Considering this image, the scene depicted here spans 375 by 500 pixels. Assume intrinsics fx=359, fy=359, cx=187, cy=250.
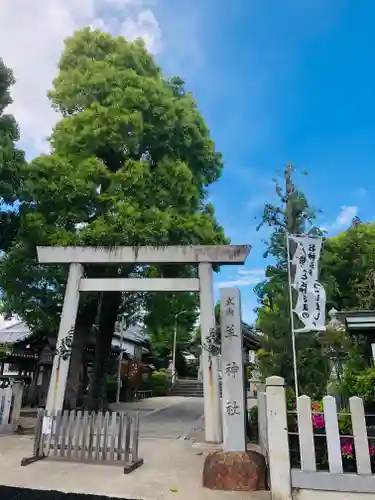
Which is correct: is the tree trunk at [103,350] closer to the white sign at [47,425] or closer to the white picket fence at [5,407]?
the white picket fence at [5,407]

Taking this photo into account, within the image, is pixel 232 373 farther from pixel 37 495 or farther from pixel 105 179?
pixel 105 179

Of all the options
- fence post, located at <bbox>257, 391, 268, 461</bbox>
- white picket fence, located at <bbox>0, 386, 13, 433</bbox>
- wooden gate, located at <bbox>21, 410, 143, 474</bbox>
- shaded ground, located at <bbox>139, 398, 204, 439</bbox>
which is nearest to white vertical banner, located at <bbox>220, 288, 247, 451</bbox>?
fence post, located at <bbox>257, 391, 268, 461</bbox>

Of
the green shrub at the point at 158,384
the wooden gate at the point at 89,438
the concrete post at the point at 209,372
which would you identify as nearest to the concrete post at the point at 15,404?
the wooden gate at the point at 89,438

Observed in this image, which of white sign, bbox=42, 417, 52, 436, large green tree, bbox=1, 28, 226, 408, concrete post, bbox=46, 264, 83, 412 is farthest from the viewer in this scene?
large green tree, bbox=1, 28, 226, 408

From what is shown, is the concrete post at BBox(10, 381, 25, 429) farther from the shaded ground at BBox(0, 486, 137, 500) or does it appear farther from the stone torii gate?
the shaded ground at BBox(0, 486, 137, 500)

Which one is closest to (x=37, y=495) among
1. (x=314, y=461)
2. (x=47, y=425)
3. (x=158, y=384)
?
(x=47, y=425)

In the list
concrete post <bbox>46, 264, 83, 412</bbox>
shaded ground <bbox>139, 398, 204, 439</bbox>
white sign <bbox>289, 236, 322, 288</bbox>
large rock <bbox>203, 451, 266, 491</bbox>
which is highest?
white sign <bbox>289, 236, 322, 288</bbox>

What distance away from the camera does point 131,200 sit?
1080 centimetres

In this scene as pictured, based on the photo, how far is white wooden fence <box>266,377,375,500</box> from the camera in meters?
4.24

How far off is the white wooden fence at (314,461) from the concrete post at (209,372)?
322 cm

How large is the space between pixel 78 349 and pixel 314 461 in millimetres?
8780

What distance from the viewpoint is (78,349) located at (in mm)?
11539

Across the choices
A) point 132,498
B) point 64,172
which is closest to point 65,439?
point 132,498

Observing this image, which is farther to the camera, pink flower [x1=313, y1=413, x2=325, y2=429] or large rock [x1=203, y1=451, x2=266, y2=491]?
pink flower [x1=313, y1=413, x2=325, y2=429]
